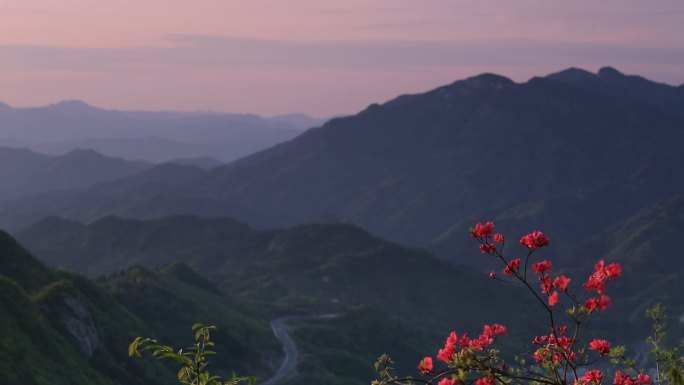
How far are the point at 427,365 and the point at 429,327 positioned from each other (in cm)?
17735

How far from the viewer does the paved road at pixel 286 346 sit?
351ft

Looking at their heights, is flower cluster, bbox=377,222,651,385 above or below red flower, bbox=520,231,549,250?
below

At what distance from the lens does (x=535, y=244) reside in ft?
40.0

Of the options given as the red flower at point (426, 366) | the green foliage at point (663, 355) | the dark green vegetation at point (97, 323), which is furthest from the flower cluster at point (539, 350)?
the dark green vegetation at point (97, 323)

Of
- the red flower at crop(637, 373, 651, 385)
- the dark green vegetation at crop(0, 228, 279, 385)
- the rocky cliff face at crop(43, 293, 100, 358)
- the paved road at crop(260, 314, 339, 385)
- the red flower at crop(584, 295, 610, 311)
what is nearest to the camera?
the red flower at crop(584, 295, 610, 311)

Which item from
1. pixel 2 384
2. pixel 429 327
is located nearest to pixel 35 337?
pixel 2 384

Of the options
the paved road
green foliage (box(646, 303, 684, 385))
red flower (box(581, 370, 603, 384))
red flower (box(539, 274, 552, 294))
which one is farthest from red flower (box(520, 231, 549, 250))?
the paved road

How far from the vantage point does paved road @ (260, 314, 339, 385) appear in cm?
10704

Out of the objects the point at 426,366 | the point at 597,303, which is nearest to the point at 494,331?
the point at 597,303

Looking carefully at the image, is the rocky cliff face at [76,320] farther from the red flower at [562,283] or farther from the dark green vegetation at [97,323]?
the red flower at [562,283]

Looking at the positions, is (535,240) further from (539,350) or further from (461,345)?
(461,345)

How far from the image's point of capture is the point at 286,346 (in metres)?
125

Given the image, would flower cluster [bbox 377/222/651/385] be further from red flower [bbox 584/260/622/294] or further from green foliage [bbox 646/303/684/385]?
green foliage [bbox 646/303/684/385]

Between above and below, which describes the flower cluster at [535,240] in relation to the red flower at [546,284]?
above
